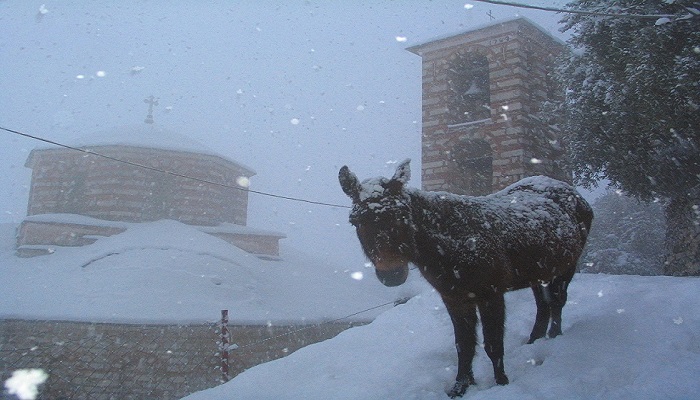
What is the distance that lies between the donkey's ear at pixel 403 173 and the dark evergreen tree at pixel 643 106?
233 inches

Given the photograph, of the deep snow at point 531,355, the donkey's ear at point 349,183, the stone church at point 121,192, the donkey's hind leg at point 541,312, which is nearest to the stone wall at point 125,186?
the stone church at point 121,192

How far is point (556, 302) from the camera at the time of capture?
15.5 feet

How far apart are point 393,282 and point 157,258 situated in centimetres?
1530

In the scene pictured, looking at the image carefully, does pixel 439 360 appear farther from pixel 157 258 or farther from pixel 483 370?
pixel 157 258

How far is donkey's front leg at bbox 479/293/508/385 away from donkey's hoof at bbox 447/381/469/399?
0.28 metres

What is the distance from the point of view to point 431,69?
15195 millimetres

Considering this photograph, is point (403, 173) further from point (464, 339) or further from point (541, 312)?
point (541, 312)

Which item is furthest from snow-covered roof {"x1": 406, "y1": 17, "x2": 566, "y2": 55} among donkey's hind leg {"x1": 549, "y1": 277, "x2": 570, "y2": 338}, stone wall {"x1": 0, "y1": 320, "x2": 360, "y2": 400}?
donkey's hind leg {"x1": 549, "y1": 277, "x2": 570, "y2": 338}

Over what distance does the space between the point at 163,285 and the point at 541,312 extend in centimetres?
1331

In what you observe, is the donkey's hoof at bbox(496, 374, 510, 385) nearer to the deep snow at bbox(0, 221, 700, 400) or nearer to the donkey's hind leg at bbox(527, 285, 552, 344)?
the deep snow at bbox(0, 221, 700, 400)

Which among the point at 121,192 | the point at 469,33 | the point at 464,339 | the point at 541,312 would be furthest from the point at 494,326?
the point at 121,192

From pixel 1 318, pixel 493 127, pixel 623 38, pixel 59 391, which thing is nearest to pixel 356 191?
pixel 623 38

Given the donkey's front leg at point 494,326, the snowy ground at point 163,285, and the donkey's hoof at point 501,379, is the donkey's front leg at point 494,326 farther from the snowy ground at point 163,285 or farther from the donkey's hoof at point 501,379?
the snowy ground at point 163,285

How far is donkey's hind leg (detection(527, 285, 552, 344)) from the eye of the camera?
15.4 ft
